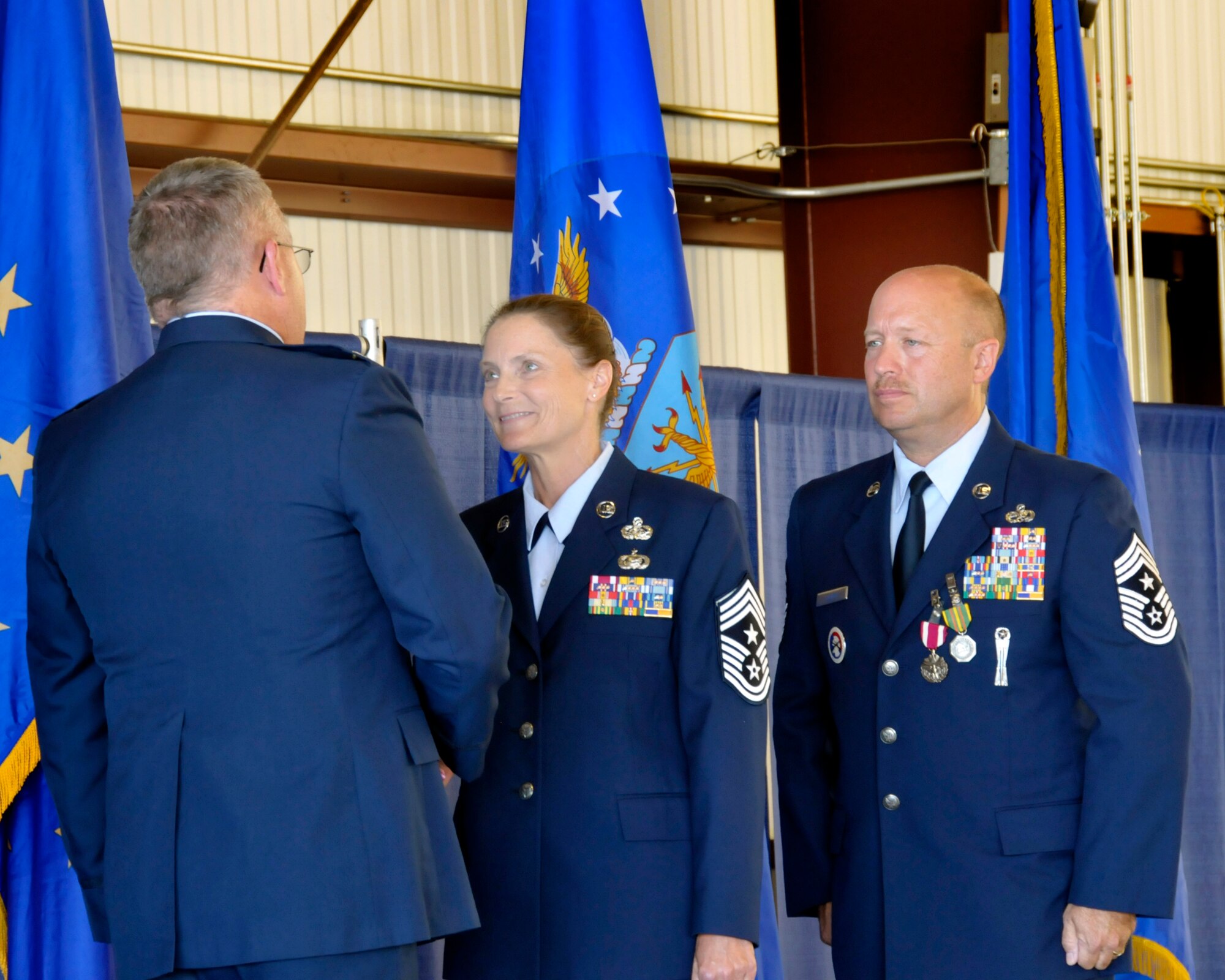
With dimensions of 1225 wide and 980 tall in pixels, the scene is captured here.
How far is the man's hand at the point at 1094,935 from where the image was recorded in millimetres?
2102

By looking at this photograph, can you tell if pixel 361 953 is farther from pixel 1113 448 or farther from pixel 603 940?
pixel 1113 448

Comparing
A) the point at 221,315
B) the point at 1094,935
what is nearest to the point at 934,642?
the point at 1094,935

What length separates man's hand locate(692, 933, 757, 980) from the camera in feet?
6.68

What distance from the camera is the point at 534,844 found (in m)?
2.14

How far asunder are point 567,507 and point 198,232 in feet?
2.63

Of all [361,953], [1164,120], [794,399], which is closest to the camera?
[361,953]

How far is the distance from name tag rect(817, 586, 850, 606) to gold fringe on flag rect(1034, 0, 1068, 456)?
1.19 metres

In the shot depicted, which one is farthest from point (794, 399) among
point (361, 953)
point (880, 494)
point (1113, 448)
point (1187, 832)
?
point (361, 953)

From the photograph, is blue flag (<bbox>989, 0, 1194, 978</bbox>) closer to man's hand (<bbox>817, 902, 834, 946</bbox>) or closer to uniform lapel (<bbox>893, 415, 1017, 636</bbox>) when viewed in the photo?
uniform lapel (<bbox>893, 415, 1017, 636</bbox>)

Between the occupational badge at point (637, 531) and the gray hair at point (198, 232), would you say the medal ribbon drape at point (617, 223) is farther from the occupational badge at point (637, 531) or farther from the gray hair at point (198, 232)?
the gray hair at point (198, 232)

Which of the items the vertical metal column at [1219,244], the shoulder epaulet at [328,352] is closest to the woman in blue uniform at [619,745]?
the shoulder epaulet at [328,352]

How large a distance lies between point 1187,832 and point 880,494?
8.14 ft

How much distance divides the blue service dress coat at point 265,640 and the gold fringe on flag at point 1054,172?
2.13 metres

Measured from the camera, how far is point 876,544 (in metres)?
2.38
